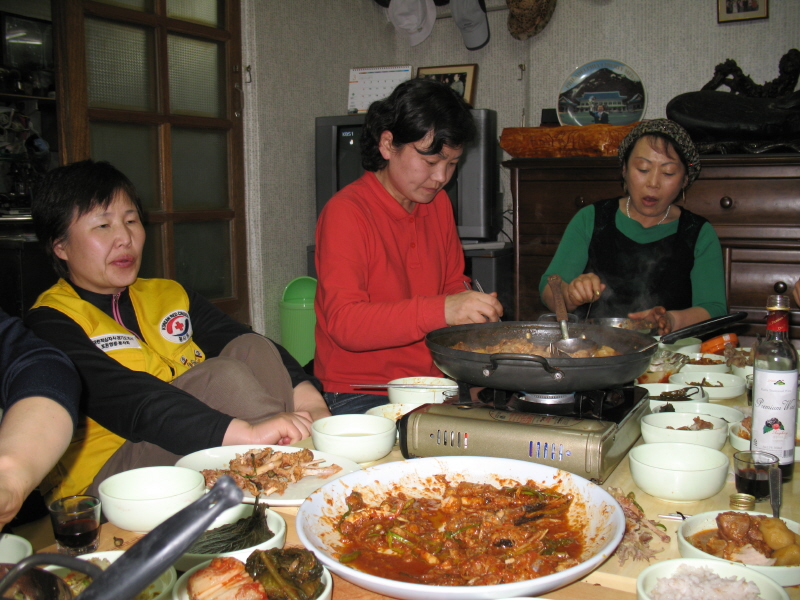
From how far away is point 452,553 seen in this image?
3.00 feet

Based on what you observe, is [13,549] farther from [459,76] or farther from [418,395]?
[459,76]

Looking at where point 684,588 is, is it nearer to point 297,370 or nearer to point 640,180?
point 297,370

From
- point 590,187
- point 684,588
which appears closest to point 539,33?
point 590,187

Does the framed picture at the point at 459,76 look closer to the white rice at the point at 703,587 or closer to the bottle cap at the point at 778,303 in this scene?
the bottle cap at the point at 778,303

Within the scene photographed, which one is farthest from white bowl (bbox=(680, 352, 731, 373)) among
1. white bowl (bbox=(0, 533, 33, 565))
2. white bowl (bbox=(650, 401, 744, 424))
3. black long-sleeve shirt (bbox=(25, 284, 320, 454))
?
white bowl (bbox=(0, 533, 33, 565))

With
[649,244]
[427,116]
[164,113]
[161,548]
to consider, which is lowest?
[161,548]

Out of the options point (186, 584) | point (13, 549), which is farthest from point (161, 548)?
point (13, 549)

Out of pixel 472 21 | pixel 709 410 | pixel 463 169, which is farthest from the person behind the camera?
pixel 472 21

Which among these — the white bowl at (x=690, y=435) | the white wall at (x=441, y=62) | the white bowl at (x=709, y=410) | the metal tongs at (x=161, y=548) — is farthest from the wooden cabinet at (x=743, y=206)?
the metal tongs at (x=161, y=548)

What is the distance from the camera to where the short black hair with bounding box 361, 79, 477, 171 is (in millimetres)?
2018

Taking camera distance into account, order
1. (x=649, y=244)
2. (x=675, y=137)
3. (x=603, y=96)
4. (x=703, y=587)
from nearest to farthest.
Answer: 1. (x=703, y=587)
2. (x=675, y=137)
3. (x=649, y=244)
4. (x=603, y=96)

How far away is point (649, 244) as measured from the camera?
2848 millimetres

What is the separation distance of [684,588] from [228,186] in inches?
144

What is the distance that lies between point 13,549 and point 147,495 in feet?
0.68
